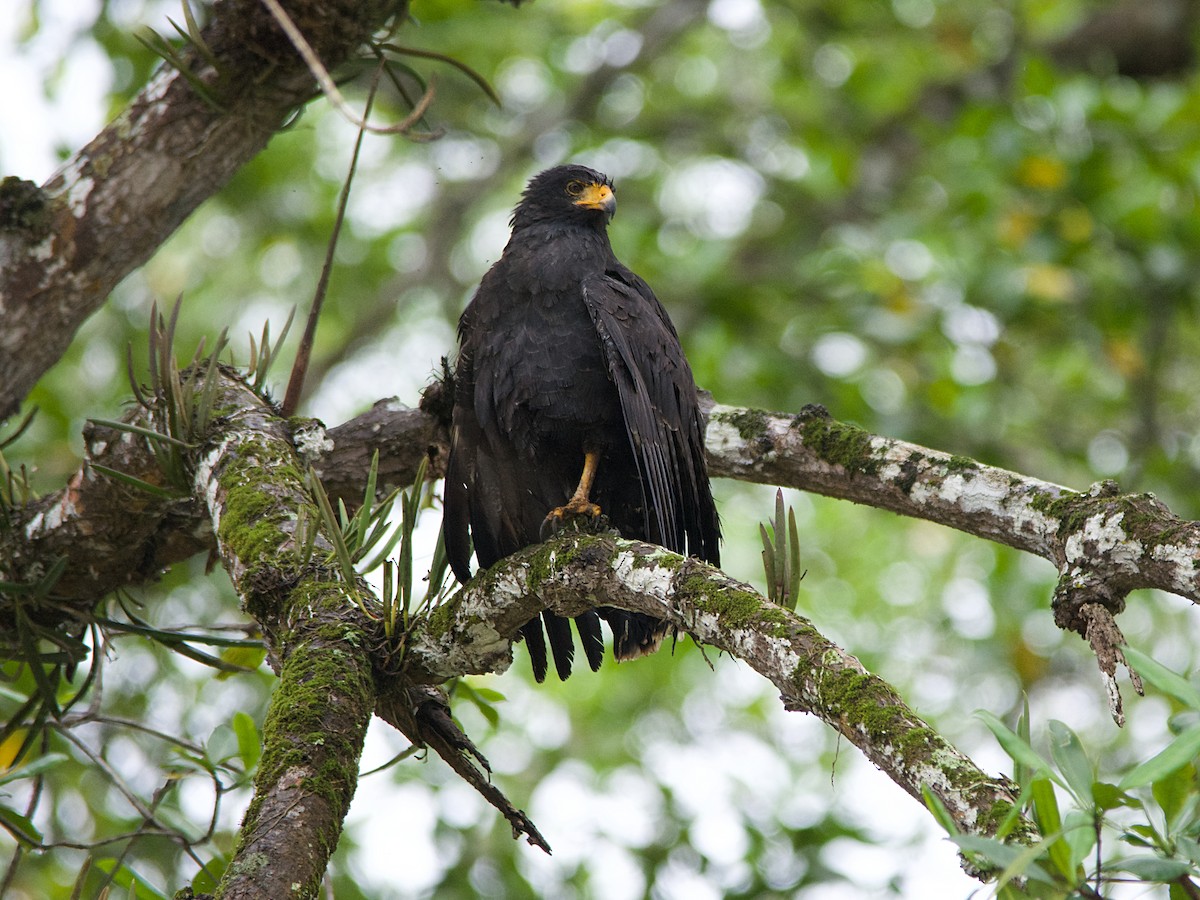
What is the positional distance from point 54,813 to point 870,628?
5.54 metres

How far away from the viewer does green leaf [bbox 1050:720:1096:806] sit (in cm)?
153

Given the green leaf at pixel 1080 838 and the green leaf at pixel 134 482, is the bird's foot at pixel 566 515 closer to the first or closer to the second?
the green leaf at pixel 134 482

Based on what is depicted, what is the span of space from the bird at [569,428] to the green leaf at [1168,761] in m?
1.87

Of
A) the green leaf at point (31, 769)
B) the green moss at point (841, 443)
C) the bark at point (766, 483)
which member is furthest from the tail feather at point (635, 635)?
the green leaf at point (31, 769)

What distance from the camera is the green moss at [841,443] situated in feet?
9.77

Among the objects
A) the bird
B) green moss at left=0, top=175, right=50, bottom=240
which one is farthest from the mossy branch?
green moss at left=0, top=175, right=50, bottom=240

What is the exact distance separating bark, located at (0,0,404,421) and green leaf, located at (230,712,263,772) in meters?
1.17

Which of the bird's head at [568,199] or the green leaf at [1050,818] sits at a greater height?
the bird's head at [568,199]

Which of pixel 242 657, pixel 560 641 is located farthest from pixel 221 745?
pixel 560 641

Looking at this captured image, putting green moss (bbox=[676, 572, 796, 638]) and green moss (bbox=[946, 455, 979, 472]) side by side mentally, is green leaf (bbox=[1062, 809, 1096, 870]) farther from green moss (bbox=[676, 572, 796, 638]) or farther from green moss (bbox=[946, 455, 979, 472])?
green moss (bbox=[946, 455, 979, 472])

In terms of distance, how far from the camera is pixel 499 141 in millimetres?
8141

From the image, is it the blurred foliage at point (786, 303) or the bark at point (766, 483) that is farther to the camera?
the blurred foliage at point (786, 303)

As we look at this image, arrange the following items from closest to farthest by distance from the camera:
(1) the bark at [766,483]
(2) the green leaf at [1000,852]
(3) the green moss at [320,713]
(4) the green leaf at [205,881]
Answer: (2) the green leaf at [1000,852] < (3) the green moss at [320,713] < (1) the bark at [766,483] < (4) the green leaf at [205,881]

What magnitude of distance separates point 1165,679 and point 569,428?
2.30 m
